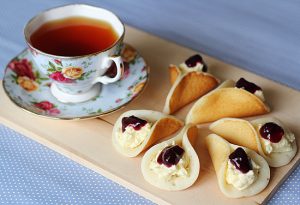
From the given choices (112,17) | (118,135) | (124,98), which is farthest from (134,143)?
(112,17)

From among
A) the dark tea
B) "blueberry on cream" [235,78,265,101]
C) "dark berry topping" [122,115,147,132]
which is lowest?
"dark berry topping" [122,115,147,132]

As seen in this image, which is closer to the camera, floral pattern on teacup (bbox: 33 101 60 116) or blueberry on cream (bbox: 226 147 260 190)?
blueberry on cream (bbox: 226 147 260 190)

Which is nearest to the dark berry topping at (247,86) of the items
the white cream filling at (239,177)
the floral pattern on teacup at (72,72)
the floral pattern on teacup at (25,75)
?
the white cream filling at (239,177)

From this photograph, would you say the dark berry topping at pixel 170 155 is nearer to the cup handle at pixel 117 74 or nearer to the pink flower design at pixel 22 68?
the cup handle at pixel 117 74

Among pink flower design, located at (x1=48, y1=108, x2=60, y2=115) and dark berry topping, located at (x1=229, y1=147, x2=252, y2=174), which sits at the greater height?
dark berry topping, located at (x1=229, y1=147, x2=252, y2=174)

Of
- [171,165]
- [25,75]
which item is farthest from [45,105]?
[171,165]

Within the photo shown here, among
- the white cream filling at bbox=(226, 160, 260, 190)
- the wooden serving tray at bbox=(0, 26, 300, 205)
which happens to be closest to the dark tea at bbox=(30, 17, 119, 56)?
the wooden serving tray at bbox=(0, 26, 300, 205)

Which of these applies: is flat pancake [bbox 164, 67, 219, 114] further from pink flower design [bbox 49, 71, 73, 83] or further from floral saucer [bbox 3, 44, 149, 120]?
pink flower design [bbox 49, 71, 73, 83]

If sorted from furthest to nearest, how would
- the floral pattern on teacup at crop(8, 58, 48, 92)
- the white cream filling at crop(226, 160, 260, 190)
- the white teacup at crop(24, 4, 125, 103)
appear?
the floral pattern on teacup at crop(8, 58, 48, 92) → the white teacup at crop(24, 4, 125, 103) → the white cream filling at crop(226, 160, 260, 190)

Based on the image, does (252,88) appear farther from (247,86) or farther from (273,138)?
(273,138)

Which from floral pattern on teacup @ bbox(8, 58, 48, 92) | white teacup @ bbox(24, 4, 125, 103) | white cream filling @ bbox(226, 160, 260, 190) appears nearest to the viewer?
white cream filling @ bbox(226, 160, 260, 190)
